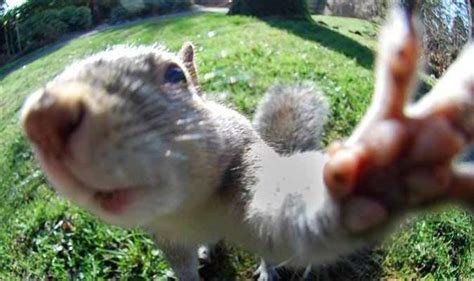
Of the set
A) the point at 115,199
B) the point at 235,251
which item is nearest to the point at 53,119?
the point at 115,199

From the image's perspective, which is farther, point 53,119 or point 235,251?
point 235,251

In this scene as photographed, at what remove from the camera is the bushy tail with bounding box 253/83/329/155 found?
3.07 metres

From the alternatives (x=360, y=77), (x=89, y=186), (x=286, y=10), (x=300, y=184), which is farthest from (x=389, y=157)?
(x=286, y=10)

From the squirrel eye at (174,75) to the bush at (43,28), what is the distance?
13279 mm

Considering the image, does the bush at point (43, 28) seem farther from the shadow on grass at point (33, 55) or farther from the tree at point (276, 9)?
the tree at point (276, 9)

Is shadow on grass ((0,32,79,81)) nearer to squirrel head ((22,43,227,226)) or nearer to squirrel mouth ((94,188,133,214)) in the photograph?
squirrel head ((22,43,227,226))

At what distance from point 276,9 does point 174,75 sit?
7844mm

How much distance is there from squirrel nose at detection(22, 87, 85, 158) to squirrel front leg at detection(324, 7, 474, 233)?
0.58m

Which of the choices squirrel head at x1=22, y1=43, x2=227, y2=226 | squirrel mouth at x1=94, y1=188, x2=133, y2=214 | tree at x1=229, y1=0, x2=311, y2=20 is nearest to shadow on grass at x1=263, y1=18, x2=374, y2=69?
tree at x1=229, y1=0, x2=311, y2=20

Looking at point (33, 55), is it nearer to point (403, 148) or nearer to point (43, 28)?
point (43, 28)

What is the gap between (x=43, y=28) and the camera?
612 inches

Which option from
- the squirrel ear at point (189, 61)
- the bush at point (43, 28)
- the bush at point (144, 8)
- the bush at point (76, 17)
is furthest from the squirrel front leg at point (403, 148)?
the bush at point (43, 28)

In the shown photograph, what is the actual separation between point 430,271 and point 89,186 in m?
2.63

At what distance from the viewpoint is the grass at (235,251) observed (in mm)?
3928
